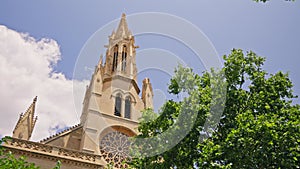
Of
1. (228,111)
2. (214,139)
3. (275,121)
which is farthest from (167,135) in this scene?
(275,121)

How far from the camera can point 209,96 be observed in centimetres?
1298

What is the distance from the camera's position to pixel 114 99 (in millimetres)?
30516

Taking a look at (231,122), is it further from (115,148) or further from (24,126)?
(24,126)

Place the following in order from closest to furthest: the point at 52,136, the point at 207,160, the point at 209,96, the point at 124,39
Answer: the point at 207,160
the point at 209,96
the point at 52,136
the point at 124,39

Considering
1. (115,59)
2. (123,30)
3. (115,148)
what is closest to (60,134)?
(115,148)

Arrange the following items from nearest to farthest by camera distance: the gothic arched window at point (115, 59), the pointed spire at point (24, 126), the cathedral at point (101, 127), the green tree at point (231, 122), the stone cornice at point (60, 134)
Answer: the green tree at point (231, 122) → the cathedral at point (101, 127) → the pointed spire at point (24, 126) → the stone cornice at point (60, 134) → the gothic arched window at point (115, 59)

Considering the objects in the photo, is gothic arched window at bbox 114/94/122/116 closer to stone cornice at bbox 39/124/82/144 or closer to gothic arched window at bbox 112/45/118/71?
stone cornice at bbox 39/124/82/144

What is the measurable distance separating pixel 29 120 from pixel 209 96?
19220 mm

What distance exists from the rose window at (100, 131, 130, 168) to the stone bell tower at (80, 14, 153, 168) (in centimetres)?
9

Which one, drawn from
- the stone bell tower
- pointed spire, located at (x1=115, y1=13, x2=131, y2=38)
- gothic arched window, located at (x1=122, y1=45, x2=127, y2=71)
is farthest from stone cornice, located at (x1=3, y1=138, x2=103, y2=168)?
pointed spire, located at (x1=115, y1=13, x2=131, y2=38)

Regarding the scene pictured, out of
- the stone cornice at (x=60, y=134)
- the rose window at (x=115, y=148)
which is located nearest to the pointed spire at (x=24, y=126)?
the stone cornice at (x=60, y=134)

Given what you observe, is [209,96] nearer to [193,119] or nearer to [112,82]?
[193,119]

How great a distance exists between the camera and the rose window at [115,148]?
25092 mm

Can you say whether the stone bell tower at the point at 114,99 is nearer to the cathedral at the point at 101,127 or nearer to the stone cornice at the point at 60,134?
the cathedral at the point at 101,127
